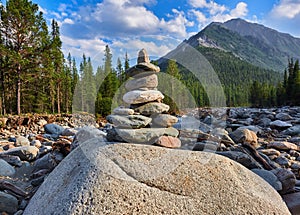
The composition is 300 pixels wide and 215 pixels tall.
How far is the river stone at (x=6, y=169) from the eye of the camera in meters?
5.08

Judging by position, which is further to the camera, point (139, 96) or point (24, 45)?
point (24, 45)

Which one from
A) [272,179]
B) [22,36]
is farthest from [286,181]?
[22,36]

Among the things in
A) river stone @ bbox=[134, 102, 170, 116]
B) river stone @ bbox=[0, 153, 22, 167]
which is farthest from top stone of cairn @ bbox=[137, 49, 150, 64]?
river stone @ bbox=[0, 153, 22, 167]

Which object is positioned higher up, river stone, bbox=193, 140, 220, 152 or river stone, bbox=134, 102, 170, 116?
river stone, bbox=134, 102, 170, 116

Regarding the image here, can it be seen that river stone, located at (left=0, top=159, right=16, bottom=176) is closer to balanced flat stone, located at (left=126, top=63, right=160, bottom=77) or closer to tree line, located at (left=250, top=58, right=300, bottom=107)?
balanced flat stone, located at (left=126, top=63, right=160, bottom=77)

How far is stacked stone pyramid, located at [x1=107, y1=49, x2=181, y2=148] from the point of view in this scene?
149 inches

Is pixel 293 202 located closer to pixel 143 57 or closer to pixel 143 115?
pixel 143 115

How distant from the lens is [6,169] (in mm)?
Result: 5172

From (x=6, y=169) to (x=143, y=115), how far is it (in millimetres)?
3514

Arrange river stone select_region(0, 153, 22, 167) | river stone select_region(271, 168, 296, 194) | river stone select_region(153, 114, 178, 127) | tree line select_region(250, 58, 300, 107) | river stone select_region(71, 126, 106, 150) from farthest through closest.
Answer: tree line select_region(250, 58, 300, 107), river stone select_region(0, 153, 22, 167), river stone select_region(71, 126, 106, 150), river stone select_region(271, 168, 296, 194), river stone select_region(153, 114, 178, 127)

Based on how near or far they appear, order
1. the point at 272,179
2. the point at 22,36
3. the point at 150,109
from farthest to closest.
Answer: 1. the point at 22,36
2. the point at 272,179
3. the point at 150,109

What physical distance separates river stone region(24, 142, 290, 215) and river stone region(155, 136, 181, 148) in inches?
10.8

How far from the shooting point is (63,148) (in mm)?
5480

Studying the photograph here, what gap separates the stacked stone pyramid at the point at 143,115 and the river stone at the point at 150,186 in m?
0.24
